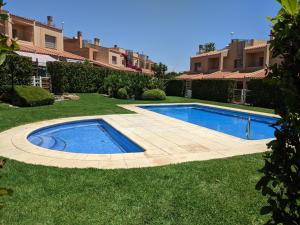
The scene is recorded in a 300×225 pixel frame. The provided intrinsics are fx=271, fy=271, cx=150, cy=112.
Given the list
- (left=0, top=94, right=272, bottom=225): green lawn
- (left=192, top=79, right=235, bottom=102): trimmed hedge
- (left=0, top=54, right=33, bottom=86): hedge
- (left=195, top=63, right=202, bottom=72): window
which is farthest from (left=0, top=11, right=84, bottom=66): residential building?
(left=0, top=94, right=272, bottom=225): green lawn

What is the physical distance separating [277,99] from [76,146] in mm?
9875

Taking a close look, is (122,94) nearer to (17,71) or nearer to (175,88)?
(17,71)

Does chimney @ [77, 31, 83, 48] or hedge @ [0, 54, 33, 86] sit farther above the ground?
chimney @ [77, 31, 83, 48]

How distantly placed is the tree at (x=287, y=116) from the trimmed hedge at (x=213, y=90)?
27264mm

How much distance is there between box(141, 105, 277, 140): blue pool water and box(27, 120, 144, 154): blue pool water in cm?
625

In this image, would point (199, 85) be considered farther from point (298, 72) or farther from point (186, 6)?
point (298, 72)

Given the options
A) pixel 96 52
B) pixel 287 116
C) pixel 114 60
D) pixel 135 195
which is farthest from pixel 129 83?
pixel 287 116

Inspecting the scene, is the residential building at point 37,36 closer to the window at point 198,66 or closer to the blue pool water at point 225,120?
the blue pool water at point 225,120

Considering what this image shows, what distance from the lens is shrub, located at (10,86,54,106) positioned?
58.0 feet

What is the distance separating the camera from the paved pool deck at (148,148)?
287 inches

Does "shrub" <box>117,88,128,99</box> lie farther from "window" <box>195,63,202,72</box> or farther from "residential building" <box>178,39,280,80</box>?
"window" <box>195,63,202,72</box>

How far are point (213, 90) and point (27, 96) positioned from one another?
65.8ft

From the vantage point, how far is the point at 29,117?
45.8ft

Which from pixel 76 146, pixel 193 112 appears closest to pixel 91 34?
pixel 193 112
